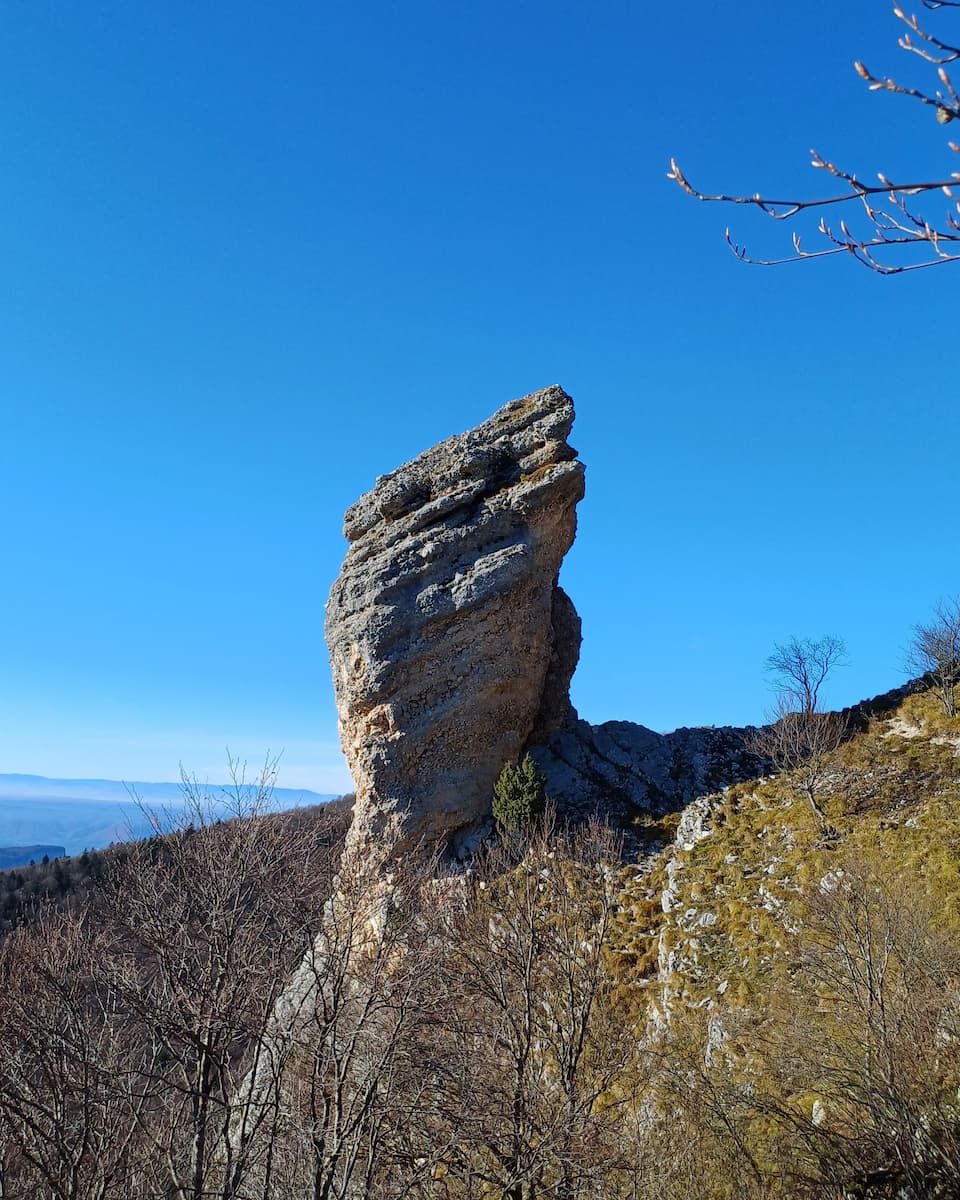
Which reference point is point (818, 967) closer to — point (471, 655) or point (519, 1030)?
point (519, 1030)

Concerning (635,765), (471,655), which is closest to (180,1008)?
(471,655)

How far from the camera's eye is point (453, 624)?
28734 millimetres

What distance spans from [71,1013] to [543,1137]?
921 cm

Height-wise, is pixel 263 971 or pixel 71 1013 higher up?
pixel 263 971

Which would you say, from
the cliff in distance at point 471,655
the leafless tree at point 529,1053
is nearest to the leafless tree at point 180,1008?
the leafless tree at point 529,1053

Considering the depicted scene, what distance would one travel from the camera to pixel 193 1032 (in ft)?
37.3

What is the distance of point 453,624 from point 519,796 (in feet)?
22.9

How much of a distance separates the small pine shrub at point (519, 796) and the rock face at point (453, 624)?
4.85 feet

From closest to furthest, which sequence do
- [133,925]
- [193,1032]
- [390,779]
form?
1. [193,1032]
2. [133,925]
3. [390,779]

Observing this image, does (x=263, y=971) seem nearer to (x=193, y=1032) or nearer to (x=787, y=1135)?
(x=193, y=1032)

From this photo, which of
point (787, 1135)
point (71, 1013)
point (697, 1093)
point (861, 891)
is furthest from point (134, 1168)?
point (861, 891)

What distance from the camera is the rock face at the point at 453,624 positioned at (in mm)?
28047

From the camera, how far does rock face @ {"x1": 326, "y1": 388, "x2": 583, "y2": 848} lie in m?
28.0

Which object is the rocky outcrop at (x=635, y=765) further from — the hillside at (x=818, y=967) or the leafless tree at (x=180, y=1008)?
the leafless tree at (x=180, y=1008)
